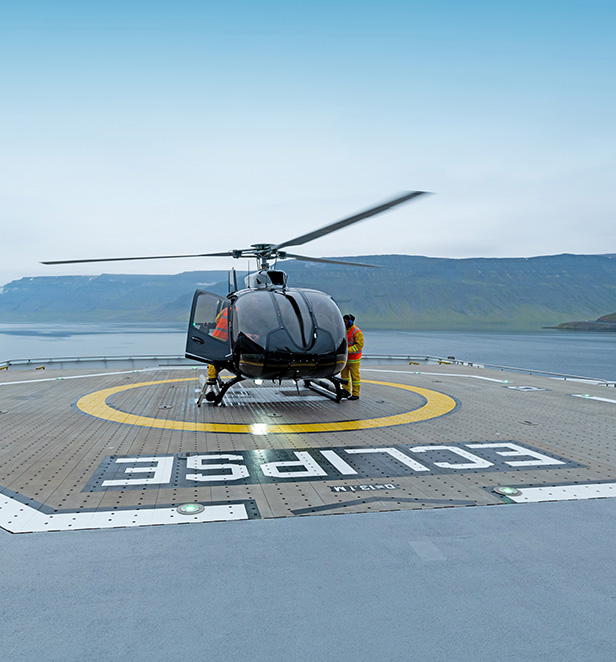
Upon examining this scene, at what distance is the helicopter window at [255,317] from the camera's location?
26.4 ft

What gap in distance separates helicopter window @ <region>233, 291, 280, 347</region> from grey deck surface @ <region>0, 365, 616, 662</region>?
1.67 metres

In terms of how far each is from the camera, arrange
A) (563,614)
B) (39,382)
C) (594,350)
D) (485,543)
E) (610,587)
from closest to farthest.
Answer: (563,614)
(610,587)
(485,543)
(39,382)
(594,350)

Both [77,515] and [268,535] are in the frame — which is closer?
→ [268,535]

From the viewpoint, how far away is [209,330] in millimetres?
9438

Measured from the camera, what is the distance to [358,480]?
16.8 feet

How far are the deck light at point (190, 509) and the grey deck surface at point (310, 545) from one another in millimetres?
70

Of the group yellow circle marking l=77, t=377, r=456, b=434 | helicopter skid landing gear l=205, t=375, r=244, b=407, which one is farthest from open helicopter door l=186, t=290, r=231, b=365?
yellow circle marking l=77, t=377, r=456, b=434

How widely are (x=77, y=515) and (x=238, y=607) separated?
2014mm

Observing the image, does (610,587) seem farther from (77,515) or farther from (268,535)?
(77,515)

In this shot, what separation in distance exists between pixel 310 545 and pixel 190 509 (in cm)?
124

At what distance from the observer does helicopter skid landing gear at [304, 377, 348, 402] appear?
9.53m

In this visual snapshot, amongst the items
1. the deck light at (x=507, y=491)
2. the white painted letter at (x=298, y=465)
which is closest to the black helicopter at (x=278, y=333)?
the white painted letter at (x=298, y=465)

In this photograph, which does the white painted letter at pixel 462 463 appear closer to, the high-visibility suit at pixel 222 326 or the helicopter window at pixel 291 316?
the helicopter window at pixel 291 316

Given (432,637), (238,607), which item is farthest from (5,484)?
(432,637)
